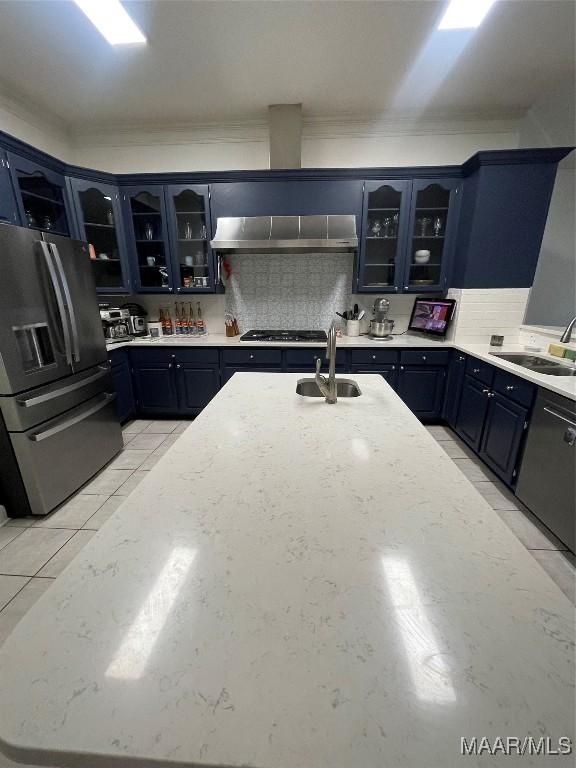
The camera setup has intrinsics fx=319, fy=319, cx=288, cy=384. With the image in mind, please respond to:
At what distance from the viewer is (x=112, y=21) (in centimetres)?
205

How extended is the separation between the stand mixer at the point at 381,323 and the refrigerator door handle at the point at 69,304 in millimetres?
2704

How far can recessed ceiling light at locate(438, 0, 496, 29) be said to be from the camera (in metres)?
1.89

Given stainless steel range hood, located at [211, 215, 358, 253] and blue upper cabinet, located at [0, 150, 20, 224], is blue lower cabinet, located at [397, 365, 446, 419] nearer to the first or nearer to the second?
stainless steel range hood, located at [211, 215, 358, 253]

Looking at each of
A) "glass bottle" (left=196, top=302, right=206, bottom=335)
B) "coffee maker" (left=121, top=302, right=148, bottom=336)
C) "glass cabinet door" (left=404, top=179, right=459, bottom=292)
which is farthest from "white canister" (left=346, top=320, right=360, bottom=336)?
"coffee maker" (left=121, top=302, right=148, bottom=336)

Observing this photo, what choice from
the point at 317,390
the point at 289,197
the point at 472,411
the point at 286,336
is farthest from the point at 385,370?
the point at 289,197

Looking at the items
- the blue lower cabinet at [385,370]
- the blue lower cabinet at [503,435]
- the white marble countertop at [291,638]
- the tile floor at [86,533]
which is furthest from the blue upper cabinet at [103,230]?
the blue lower cabinet at [503,435]

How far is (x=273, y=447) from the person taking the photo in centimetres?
116

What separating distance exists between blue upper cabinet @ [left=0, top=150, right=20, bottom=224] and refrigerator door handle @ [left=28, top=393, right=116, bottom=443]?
154 centimetres

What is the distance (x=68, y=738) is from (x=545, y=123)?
474 centimetres

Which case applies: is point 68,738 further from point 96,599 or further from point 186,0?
point 186,0

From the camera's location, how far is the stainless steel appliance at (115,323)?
10.8 feet

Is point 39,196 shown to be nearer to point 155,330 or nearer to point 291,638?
point 155,330

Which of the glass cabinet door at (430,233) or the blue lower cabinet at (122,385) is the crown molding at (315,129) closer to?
the glass cabinet door at (430,233)

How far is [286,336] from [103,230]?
222cm
